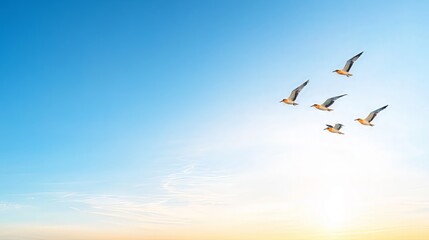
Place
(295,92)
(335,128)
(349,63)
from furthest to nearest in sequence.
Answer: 1. (335,128)
2. (295,92)
3. (349,63)

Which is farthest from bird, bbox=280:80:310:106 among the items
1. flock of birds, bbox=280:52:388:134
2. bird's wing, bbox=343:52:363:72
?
bird's wing, bbox=343:52:363:72

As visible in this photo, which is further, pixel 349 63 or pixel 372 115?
pixel 372 115

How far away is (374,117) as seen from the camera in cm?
9631

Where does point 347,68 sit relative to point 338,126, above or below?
above

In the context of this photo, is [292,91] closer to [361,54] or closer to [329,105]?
[329,105]

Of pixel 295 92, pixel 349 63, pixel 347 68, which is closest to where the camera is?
pixel 349 63

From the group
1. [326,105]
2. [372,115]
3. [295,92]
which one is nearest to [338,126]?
[326,105]

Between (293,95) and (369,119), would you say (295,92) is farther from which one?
(369,119)

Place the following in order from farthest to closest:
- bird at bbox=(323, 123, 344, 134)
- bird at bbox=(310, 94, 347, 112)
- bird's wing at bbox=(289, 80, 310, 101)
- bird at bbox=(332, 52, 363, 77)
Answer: bird at bbox=(323, 123, 344, 134) → bird at bbox=(310, 94, 347, 112) → bird's wing at bbox=(289, 80, 310, 101) → bird at bbox=(332, 52, 363, 77)

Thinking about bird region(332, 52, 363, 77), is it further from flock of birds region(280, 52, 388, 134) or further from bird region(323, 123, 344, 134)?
bird region(323, 123, 344, 134)

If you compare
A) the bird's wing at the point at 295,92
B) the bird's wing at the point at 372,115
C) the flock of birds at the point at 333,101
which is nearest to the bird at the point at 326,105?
the flock of birds at the point at 333,101

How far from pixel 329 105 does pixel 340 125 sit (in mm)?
5236

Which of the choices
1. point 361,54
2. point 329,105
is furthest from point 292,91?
point 361,54

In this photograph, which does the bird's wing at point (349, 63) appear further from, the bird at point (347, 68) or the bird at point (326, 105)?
the bird at point (326, 105)
